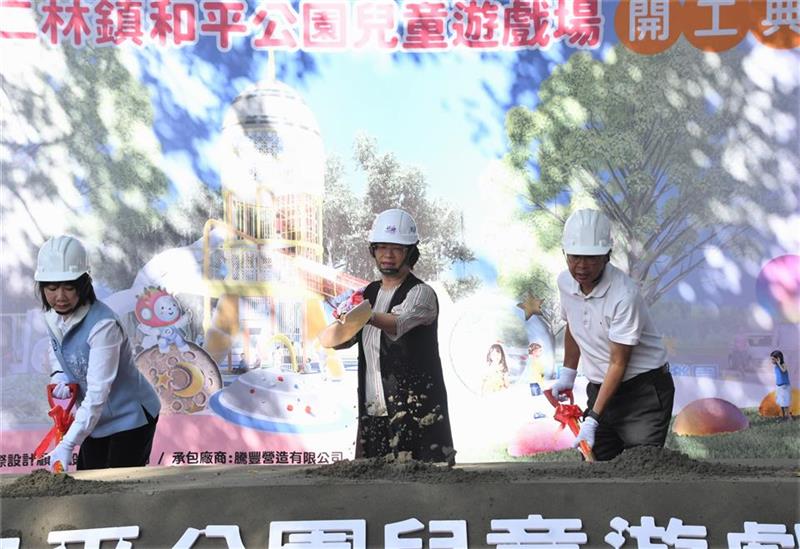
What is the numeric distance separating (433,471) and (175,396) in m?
3.35

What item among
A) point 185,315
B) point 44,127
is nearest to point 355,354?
point 185,315

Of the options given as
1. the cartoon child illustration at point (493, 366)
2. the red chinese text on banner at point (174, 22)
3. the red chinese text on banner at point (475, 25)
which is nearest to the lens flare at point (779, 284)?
the cartoon child illustration at point (493, 366)

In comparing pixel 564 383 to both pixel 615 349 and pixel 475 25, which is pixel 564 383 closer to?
pixel 615 349

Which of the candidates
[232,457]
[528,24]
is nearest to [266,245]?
[232,457]

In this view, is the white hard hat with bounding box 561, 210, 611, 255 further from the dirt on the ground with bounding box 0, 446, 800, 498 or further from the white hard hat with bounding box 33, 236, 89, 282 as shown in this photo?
the white hard hat with bounding box 33, 236, 89, 282

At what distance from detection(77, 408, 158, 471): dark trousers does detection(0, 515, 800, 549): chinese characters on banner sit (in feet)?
3.59

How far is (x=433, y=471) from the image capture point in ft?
11.6

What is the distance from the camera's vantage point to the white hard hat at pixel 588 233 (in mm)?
4340

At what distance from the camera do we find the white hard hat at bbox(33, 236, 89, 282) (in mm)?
4301

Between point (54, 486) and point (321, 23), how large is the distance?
149 inches

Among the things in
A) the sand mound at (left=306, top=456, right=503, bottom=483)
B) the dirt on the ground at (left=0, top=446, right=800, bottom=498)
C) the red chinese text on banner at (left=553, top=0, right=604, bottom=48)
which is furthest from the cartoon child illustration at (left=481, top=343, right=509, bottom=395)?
the sand mound at (left=306, top=456, right=503, bottom=483)

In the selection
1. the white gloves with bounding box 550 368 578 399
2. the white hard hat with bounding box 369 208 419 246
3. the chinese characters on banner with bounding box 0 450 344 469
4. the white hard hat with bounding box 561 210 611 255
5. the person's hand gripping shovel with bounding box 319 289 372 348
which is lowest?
the chinese characters on banner with bounding box 0 450 344 469

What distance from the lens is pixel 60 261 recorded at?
4.32m

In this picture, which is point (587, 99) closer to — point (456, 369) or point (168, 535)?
point (456, 369)
